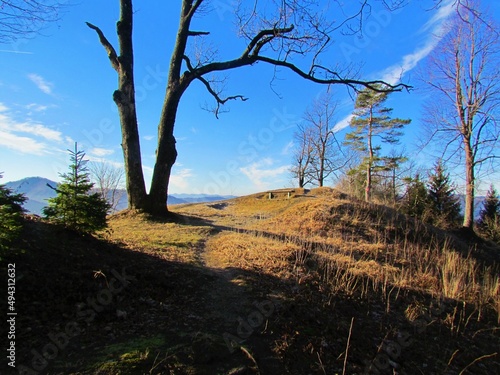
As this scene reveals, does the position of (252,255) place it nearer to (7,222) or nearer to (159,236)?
(159,236)

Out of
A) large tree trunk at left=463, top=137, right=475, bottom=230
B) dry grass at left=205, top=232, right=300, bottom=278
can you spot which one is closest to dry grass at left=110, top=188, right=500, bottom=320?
dry grass at left=205, top=232, right=300, bottom=278

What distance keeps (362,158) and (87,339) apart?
102 ft

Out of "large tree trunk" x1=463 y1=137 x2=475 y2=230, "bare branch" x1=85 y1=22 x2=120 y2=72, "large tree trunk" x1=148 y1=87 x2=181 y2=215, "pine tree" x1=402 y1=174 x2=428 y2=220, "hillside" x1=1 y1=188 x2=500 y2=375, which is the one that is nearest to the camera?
"hillside" x1=1 y1=188 x2=500 y2=375

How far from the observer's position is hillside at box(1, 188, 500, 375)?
244 centimetres

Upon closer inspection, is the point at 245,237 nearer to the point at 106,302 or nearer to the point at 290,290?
the point at 290,290

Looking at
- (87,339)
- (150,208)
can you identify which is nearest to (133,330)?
(87,339)

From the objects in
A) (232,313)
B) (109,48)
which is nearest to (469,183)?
(232,313)

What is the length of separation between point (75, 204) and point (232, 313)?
296cm

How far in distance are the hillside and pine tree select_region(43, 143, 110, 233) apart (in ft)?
0.65

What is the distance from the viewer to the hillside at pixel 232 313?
2441 millimetres

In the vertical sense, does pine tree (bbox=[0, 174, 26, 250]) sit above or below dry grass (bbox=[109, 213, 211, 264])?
above

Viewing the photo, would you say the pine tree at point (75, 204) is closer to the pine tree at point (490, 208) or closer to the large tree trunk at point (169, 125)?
the large tree trunk at point (169, 125)

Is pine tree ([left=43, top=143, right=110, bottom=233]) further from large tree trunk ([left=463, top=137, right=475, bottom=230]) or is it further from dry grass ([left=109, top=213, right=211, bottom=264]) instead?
large tree trunk ([left=463, top=137, right=475, bottom=230])

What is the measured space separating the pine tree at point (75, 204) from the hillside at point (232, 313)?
20 cm
